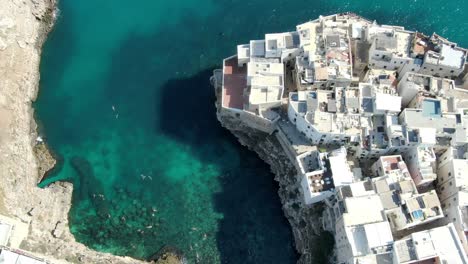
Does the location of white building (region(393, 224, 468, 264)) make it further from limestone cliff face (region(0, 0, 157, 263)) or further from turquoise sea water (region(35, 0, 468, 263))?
limestone cliff face (region(0, 0, 157, 263))

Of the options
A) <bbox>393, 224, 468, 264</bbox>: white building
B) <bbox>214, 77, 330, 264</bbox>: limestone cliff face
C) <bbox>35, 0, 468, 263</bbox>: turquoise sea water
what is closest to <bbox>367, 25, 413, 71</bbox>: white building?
<bbox>35, 0, 468, 263</bbox>: turquoise sea water

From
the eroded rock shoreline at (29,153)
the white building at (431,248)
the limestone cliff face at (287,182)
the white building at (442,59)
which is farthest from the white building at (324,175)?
the eroded rock shoreline at (29,153)

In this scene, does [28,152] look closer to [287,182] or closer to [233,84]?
[233,84]

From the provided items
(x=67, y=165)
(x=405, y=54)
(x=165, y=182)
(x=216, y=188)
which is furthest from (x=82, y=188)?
(x=405, y=54)

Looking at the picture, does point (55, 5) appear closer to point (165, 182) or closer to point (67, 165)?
point (67, 165)

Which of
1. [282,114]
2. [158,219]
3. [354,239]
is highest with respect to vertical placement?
[282,114]

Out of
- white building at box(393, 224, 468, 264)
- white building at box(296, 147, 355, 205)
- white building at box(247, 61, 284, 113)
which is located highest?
white building at box(247, 61, 284, 113)
